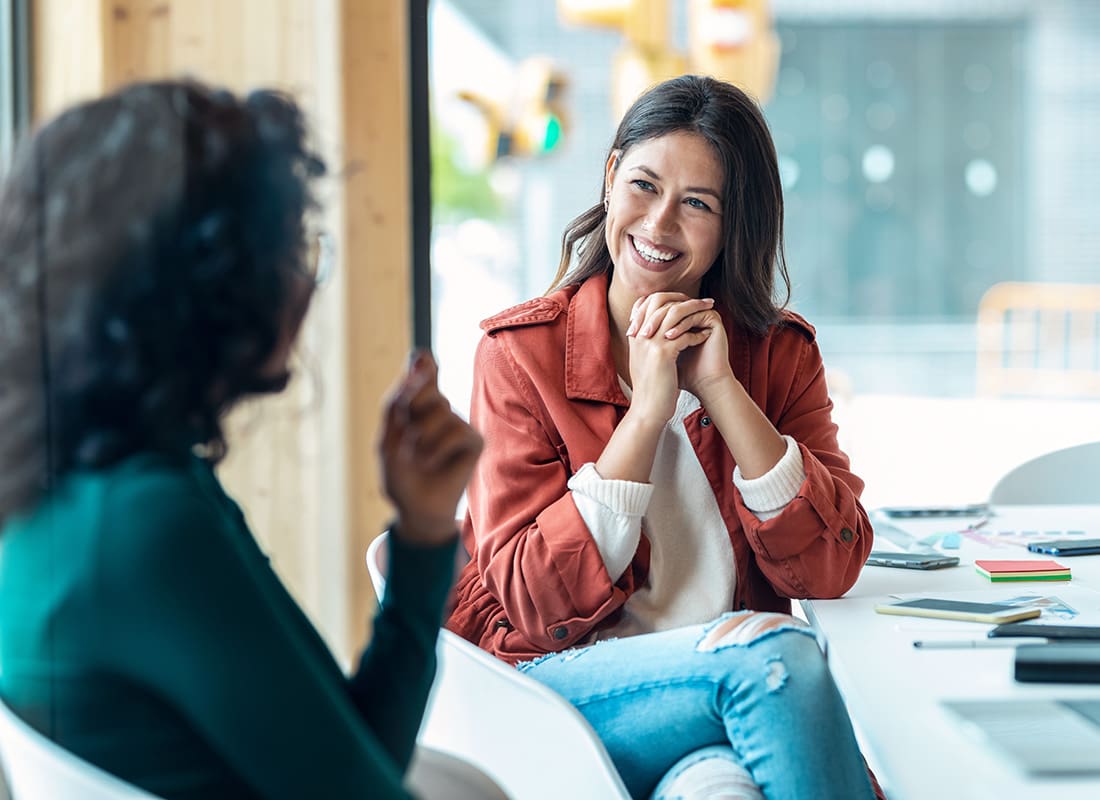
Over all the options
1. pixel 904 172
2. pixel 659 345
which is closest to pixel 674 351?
pixel 659 345

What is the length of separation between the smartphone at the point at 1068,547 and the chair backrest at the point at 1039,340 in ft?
22.2

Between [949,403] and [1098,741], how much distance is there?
4027 mm

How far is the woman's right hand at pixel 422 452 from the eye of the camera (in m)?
0.85

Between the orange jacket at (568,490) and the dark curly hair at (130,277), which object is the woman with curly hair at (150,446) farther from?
the orange jacket at (568,490)

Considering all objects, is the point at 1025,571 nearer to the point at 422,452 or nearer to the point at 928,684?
the point at 928,684

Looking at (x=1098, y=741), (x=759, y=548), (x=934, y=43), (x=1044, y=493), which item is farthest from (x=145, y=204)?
(x=934, y=43)

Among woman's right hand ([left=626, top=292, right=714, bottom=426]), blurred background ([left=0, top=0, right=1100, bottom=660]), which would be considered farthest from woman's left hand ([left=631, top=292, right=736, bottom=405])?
blurred background ([left=0, top=0, right=1100, bottom=660])

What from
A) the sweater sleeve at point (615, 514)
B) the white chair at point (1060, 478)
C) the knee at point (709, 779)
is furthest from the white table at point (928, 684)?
the white chair at point (1060, 478)

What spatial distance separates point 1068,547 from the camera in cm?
161

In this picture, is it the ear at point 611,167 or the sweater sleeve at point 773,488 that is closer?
the sweater sleeve at point 773,488

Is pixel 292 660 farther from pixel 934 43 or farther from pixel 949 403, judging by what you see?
pixel 934 43

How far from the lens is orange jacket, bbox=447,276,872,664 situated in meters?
1.36

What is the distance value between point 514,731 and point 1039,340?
25.2ft

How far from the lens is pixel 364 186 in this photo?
3.31 metres
